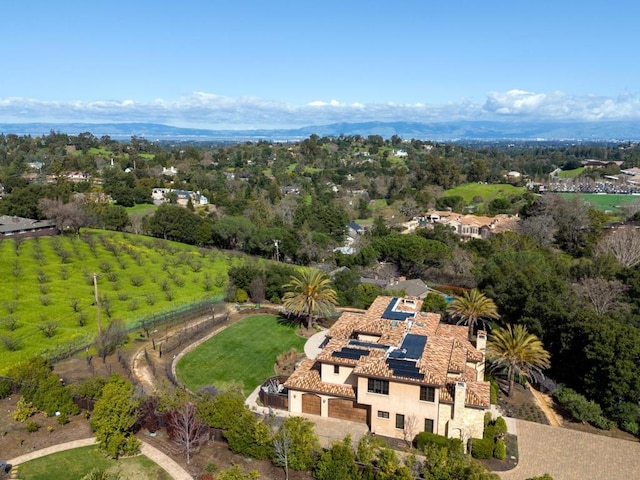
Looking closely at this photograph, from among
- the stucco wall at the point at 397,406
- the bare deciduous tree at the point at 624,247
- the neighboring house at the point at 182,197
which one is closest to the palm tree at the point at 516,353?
the stucco wall at the point at 397,406

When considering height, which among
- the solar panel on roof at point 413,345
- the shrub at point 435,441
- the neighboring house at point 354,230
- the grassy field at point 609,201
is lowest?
the neighboring house at point 354,230

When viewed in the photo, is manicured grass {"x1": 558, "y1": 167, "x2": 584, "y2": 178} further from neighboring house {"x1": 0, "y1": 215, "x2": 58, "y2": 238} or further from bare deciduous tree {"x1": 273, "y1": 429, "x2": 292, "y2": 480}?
bare deciduous tree {"x1": 273, "y1": 429, "x2": 292, "y2": 480}

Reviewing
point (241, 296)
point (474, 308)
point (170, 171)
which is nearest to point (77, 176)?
point (170, 171)

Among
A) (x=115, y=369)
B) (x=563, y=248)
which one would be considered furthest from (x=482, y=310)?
(x=563, y=248)

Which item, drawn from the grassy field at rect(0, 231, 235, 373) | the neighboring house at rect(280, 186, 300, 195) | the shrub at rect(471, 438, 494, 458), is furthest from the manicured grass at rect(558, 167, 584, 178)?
the shrub at rect(471, 438, 494, 458)

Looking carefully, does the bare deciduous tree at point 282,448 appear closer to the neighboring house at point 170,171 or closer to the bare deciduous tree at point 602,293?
the bare deciduous tree at point 602,293

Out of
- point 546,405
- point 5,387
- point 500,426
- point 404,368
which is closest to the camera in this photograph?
point 404,368

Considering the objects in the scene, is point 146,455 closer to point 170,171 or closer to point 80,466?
point 80,466
